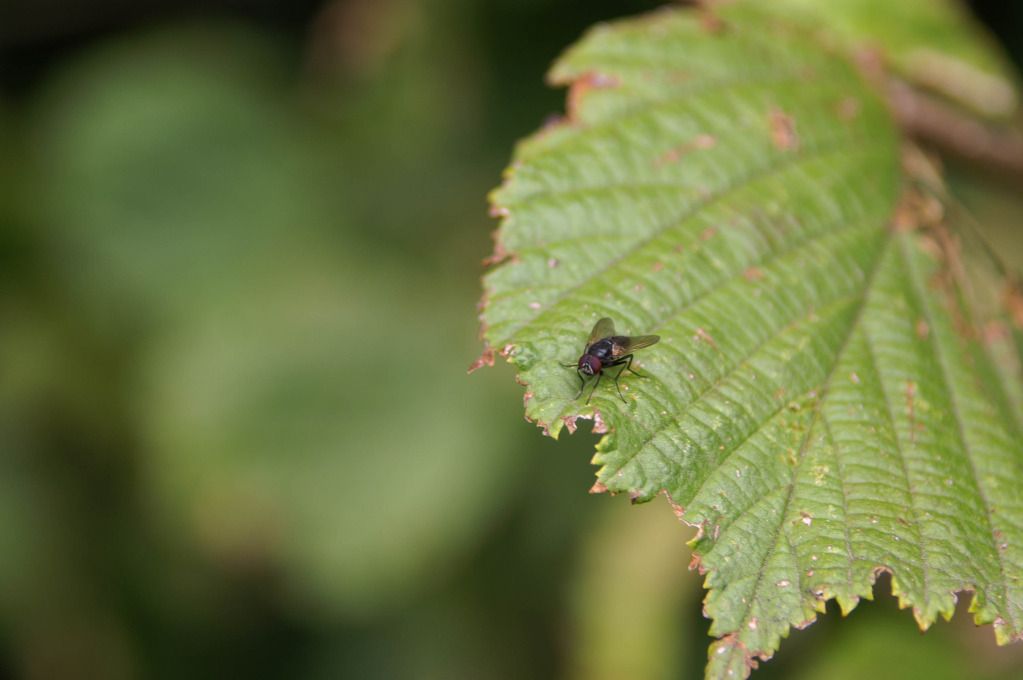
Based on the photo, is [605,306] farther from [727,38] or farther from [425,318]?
[425,318]

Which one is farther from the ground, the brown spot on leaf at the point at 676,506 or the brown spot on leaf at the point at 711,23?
the brown spot on leaf at the point at 711,23

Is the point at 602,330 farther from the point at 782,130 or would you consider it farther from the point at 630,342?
the point at 782,130

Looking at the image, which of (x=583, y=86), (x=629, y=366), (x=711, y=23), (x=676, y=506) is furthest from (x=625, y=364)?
(x=711, y=23)

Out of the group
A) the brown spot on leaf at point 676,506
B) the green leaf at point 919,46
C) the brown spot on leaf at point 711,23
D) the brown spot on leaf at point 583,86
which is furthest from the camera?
the green leaf at point 919,46

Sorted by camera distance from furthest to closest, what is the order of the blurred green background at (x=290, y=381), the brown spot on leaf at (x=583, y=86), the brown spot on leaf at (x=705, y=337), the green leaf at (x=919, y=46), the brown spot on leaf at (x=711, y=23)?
the blurred green background at (x=290, y=381)
the green leaf at (x=919, y=46)
the brown spot on leaf at (x=711, y=23)
the brown spot on leaf at (x=583, y=86)
the brown spot on leaf at (x=705, y=337)

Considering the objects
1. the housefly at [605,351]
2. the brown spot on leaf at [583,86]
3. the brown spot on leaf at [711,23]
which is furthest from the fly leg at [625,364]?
the brown spot on leaf at [711,23]

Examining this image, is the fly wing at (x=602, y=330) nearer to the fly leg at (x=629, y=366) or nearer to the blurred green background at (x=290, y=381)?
the fly leg at (x=629, y=366)

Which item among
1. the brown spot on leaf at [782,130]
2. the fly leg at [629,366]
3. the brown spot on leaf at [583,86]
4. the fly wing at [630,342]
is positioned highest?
the brown spot on leaf at [583,86]
